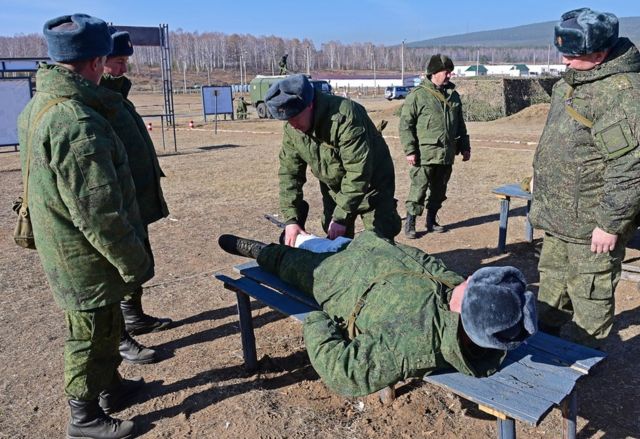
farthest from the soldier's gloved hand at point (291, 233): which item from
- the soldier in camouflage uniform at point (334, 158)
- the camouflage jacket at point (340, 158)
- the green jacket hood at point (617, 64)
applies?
the green jacket hood at point (617, 64)

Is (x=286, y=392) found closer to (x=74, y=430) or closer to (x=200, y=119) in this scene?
(x=74, y=430)

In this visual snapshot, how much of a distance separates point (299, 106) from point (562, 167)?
1546mm

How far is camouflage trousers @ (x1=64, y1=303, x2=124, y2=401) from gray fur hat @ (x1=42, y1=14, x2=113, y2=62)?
1.17 m

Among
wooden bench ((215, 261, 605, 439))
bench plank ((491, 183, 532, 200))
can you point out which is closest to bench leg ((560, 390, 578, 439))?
wooden bench ((215, 261, 605, 439))

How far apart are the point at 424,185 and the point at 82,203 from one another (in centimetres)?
454

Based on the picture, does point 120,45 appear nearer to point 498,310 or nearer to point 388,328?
point 388,328

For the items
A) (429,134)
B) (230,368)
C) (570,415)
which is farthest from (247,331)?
(429,134)

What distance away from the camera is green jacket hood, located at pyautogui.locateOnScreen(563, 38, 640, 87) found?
9.45 ft

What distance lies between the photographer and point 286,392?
11.3 ft

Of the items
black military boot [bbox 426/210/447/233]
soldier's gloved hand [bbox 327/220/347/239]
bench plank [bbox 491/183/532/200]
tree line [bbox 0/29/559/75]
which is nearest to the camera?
soldier's gloved hand [bbox 327/220/347/239]

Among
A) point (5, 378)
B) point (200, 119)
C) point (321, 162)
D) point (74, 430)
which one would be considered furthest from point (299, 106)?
point (200, 119)

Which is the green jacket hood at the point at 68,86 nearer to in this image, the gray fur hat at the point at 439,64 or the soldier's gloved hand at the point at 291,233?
the soldier's gloved hand at the point at 291,233

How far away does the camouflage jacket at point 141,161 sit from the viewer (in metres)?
3.52

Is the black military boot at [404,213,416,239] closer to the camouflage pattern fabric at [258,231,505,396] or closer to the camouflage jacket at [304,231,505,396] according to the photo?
the camouflage pattern fabric at [258,231,505,396]
